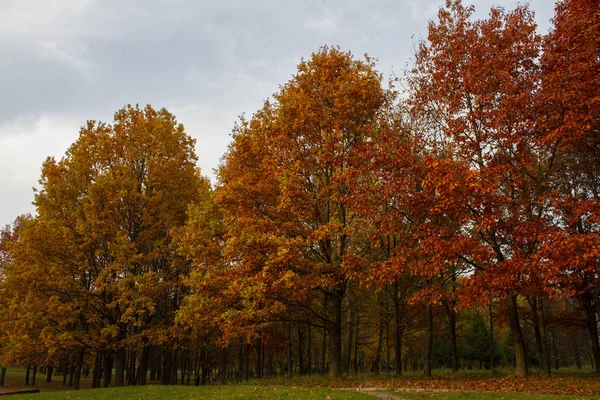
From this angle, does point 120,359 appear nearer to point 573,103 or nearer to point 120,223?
point 120,223

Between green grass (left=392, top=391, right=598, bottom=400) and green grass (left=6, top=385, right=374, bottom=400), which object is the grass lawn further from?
green grass (left=6, top=385, right=374, bottom=400)

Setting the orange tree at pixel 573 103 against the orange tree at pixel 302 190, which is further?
the orange tree at pixel 302 190

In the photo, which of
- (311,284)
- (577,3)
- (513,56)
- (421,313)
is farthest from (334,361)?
(577,3)

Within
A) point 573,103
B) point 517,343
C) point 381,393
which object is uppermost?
point 573,103

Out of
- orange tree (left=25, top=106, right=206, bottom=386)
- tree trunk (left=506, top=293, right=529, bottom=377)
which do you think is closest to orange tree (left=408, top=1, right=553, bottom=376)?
tree trunk (left=506, top=293, right=529, bottom=377)

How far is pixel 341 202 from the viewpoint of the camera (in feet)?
53.9

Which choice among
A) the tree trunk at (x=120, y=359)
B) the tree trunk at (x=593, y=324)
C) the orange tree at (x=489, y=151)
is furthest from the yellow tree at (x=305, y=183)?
the tree trunk at (x=593, y=324)

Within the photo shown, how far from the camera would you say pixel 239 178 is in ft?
59.3

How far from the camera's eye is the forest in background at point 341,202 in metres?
13.2

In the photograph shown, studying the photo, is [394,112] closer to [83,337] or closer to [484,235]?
[484,235]

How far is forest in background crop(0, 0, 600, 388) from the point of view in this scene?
13.2m

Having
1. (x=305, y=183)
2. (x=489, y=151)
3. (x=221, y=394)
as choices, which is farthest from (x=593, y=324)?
(x=221, y=394)

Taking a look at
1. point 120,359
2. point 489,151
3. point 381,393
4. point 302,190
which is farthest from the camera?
point 120,359

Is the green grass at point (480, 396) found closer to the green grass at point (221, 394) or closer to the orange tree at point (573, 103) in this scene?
the green grass at point (221, 394)
